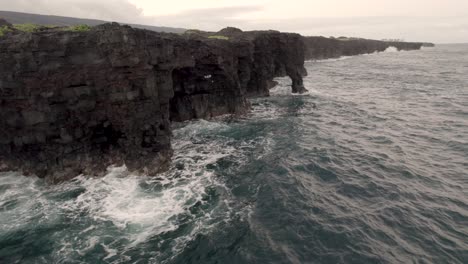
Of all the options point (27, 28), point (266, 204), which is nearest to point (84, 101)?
point (27, 28)

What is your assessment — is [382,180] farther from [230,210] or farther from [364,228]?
[230,210]

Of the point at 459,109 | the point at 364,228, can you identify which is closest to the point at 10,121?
the point at 364,228

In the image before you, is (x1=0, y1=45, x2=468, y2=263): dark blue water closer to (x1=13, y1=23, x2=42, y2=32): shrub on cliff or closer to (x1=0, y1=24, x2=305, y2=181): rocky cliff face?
A: (x1=0, y1=24, x2=305, y2=181): rocky cliff face

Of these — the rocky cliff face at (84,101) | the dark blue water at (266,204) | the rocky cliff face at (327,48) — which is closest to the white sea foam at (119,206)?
the dark blue water at (266,204)

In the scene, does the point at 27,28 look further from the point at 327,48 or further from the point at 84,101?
the point at 327,48

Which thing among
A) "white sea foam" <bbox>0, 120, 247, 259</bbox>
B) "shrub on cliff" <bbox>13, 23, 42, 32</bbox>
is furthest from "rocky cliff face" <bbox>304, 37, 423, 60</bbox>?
"white sea foam" <bbox>0, 120, 247, 259</bbox>

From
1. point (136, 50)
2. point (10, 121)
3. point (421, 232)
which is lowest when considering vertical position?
point (421, 232)
